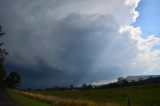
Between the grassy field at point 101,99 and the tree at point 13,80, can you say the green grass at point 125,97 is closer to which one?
the grassy field at point 101,99

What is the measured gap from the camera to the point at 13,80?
175000mm

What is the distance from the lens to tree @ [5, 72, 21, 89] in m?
174

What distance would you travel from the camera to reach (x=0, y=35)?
52594 mm

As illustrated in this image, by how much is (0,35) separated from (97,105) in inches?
1264

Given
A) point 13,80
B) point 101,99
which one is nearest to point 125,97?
point 101,99

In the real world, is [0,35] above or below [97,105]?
above

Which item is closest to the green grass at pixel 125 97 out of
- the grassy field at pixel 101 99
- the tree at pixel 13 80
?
the grassy field at pixel 101 99

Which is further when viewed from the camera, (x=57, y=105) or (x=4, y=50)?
(x=4, y=50)

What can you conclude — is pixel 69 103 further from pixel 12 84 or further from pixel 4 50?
pixel 12 84

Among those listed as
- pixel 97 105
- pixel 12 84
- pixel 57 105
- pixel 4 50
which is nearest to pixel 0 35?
pixel 4 50

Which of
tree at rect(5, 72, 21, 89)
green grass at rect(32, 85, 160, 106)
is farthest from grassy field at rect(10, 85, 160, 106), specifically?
tree at rect(5, 72, 21, 89)

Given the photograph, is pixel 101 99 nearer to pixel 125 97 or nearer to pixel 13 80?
pixel 125 97

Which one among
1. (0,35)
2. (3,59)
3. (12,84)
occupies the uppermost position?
(12,84)

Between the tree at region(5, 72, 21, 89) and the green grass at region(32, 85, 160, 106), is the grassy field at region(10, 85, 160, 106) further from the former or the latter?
the tree at region(5, 72, 21, 89)
